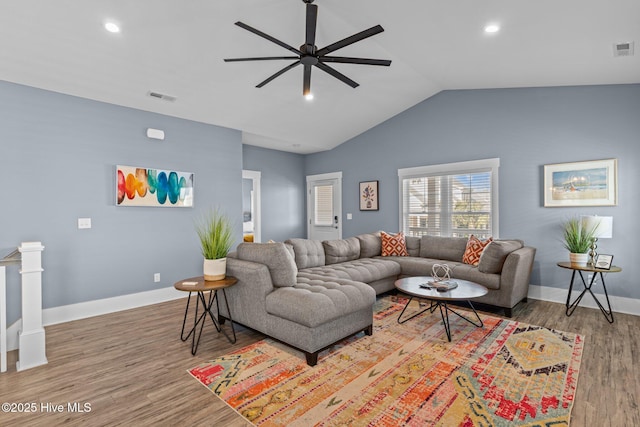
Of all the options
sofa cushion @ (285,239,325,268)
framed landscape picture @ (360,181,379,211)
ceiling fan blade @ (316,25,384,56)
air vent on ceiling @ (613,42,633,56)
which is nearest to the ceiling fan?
ceiling fan blade @ (316,25,384,56)

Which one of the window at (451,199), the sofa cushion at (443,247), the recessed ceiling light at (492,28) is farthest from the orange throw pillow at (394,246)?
the recessed ceiling light at (492,28)

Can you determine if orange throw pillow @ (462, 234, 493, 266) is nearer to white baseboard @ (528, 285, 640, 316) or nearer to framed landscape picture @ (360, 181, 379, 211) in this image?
white baseboard @ (528, 285, 640, 316)

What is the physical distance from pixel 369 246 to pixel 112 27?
4.16 metres

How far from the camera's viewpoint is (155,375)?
7.96 ft

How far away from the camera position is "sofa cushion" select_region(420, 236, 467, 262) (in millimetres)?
4719

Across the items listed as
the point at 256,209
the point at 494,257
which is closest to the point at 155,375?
the point at 494,257

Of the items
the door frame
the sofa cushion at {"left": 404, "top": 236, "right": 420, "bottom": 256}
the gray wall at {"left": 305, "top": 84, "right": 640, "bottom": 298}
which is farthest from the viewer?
the door frame

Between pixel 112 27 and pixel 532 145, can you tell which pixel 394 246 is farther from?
pixel 112 27

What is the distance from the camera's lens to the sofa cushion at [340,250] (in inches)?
180

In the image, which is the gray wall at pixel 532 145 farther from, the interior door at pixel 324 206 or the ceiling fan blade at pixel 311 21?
the ceiling fan blade at pixel 311 21

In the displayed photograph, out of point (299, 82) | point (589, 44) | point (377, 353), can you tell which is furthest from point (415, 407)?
point (299, 82)

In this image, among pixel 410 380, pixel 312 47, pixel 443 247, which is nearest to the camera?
pixel 410 380

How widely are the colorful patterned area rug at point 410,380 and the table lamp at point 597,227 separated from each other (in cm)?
119

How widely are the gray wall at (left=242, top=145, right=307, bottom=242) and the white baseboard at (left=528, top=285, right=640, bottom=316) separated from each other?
15.7ft
